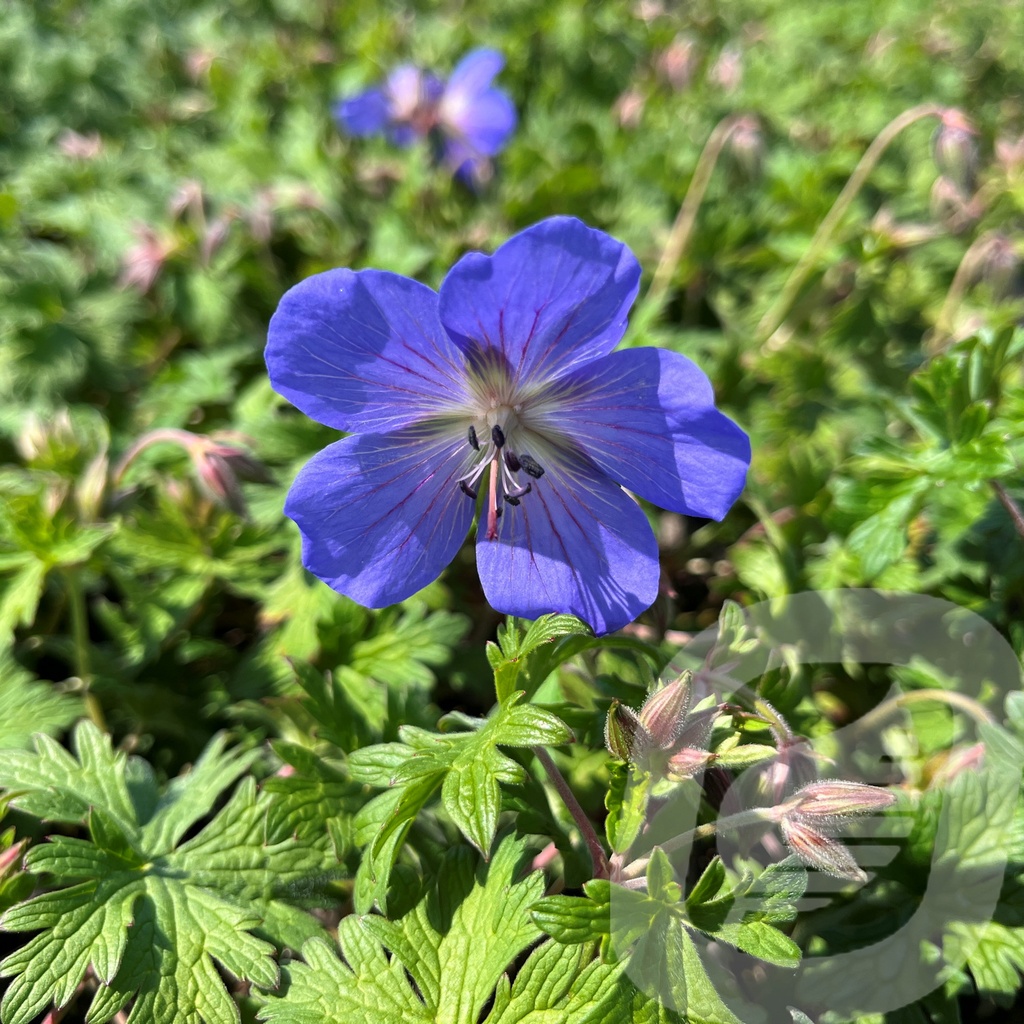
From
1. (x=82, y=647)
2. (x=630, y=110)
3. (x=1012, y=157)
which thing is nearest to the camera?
(x=82, y=647)

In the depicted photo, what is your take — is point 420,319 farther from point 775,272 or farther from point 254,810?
point 775,272

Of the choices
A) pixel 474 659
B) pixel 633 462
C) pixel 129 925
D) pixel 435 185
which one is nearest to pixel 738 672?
pixel 633 462

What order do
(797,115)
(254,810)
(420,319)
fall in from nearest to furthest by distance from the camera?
(420,319), (254,810), (797,115)

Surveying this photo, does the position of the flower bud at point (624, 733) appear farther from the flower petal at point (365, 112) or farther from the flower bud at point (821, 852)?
the flower petal at point (365, 112)

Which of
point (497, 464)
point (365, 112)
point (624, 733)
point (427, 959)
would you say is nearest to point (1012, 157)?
point (365, 112)

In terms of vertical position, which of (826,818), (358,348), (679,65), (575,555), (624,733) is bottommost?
(826,818)

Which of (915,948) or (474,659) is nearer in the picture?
(915,948)

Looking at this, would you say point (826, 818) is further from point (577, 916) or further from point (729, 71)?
point (729, 71)

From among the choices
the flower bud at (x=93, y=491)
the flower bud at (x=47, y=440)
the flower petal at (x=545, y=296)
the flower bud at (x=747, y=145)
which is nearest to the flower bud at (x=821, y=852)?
the flower petal at (x=545, y=296)
